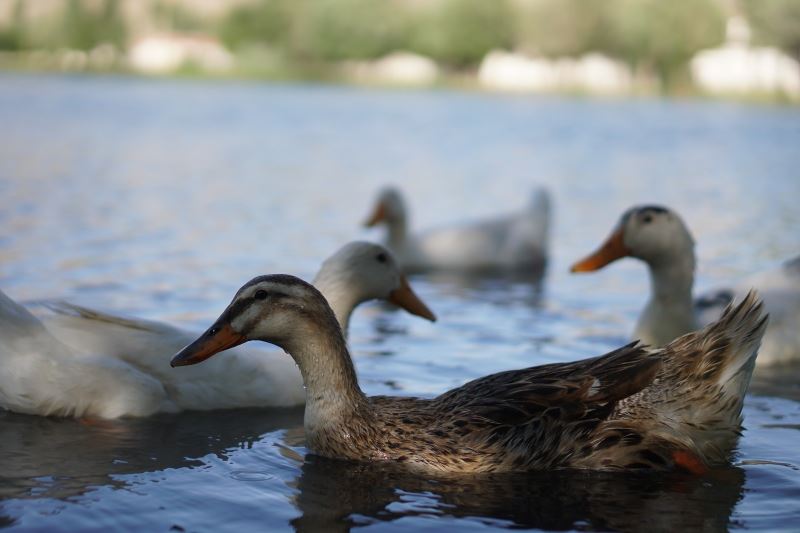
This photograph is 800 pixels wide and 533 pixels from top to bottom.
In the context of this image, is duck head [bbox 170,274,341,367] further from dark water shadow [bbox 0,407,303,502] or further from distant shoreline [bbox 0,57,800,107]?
distant shoreline [bbox 0,57,800,107]

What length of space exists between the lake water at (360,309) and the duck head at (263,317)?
1.92 ft

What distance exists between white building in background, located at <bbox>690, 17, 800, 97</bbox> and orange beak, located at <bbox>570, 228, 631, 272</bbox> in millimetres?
50231

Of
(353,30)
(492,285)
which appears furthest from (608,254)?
(353,30)

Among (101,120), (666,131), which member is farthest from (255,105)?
(666,131)

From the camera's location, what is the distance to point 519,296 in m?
10.4

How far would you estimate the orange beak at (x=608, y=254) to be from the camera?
8375mm

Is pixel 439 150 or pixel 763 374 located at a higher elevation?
pixel 439 150

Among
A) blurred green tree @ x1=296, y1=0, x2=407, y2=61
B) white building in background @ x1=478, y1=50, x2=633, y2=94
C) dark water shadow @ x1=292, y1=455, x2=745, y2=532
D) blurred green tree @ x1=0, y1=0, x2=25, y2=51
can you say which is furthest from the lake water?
blurred green tree @ x1=0, y1=0, x2=25, y2=51

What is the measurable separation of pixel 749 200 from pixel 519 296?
340 inches

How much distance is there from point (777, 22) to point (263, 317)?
Result: 5205cm

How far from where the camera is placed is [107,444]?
5762 millimetres

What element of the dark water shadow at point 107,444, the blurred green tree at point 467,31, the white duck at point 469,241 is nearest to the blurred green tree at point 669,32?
the blurred green tree at point 467,31

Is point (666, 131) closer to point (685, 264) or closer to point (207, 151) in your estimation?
point (207, 151)

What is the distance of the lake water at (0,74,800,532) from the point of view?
4906mm
